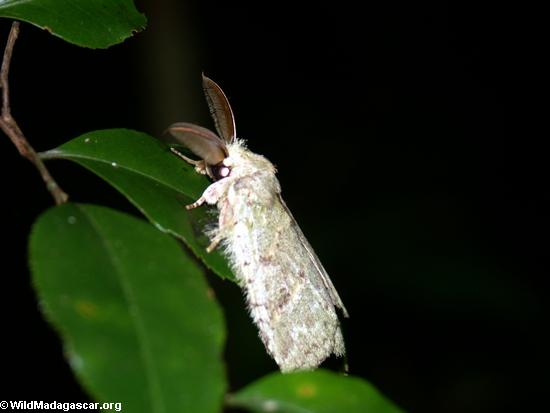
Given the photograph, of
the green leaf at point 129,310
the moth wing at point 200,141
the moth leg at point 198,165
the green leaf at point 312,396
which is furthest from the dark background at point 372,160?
the green leaf at point 312,396

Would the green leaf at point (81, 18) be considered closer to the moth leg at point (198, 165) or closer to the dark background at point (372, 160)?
the moth leg at point (198, 165)

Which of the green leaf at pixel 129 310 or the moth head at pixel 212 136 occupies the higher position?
the moth head at pixel 212 136

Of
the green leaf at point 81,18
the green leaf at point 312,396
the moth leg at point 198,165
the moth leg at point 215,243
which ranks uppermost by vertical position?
the green leaf at point 81,18

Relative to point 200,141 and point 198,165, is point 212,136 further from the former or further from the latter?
point 198,165

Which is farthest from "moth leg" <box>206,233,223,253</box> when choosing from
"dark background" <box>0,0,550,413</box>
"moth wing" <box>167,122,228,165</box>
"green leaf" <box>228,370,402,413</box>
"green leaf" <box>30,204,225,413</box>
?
"dark background" <box>0,0,550,413</box>

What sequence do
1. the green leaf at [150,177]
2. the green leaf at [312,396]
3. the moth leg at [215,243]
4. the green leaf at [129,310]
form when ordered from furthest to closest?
1. the moth leg at [215,243]
2. the green leaf at [150,177]
3. the green leaf at [312,396]
4. the green leaf at [129,310]

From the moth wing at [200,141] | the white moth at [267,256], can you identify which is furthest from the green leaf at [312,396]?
the moth wing at [200,141]

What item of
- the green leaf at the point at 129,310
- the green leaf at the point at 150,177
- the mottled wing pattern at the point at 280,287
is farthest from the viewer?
the mottled wing pattern at the point at 280,287

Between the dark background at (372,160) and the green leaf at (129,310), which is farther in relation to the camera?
the dark background at (372,160)

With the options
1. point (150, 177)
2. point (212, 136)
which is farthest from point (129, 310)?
point (212, 136)

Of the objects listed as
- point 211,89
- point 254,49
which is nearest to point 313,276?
point 211,89
